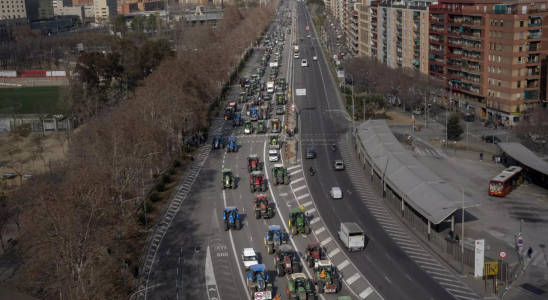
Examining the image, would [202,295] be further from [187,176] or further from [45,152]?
[45,152]

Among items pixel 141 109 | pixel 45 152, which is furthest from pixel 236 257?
pixel 45 152

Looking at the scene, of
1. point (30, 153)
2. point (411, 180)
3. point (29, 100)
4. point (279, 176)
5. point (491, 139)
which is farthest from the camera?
point (29, 100)

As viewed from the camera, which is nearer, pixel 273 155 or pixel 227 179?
pixel 227 179

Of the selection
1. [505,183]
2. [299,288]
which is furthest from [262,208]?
[505,183]

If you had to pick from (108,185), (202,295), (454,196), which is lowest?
(202,295)

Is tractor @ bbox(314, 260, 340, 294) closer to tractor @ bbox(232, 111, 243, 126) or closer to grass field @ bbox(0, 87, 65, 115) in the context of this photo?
tractor @ bbox(232, 111, 243, 126)

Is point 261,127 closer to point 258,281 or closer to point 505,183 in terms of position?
point 505,183
